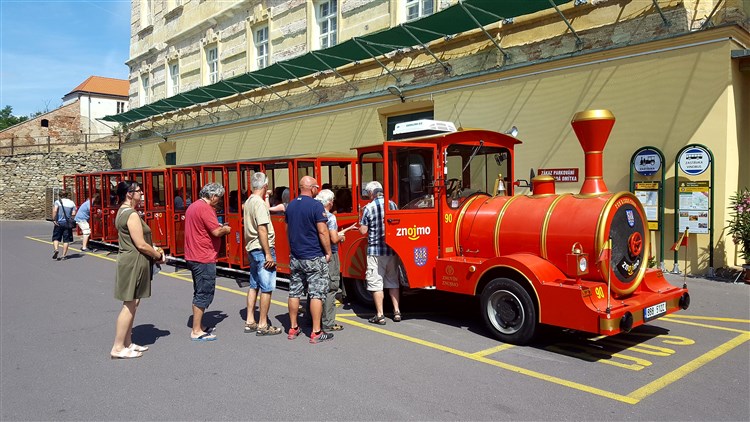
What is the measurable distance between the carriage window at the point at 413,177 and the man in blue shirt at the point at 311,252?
1.08 m

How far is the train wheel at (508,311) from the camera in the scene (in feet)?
17.8

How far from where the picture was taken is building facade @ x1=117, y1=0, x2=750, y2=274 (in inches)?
369

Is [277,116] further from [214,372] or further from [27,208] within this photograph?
[27,208]

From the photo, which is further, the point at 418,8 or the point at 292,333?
the point at 418,8

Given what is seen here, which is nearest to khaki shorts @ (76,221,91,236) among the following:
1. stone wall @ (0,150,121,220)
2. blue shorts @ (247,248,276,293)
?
blue shorts @ (247,248,276,293)

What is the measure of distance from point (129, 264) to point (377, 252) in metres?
2.76

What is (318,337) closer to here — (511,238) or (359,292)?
(359,292)

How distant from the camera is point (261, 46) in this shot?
21016mm

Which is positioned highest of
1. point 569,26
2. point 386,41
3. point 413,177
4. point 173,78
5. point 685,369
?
point 173,78

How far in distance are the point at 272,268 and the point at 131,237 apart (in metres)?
1.58

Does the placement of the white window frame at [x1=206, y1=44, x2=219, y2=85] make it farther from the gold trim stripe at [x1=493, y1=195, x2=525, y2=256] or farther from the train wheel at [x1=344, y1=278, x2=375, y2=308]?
the gold trim stripe at [x1=493, y1=195, x2=525, y2=256]

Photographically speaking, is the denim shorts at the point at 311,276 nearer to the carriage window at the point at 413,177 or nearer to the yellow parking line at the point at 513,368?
the yellow parking line at the point at 513,368

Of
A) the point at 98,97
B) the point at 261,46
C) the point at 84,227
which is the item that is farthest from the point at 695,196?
the point at 98,97

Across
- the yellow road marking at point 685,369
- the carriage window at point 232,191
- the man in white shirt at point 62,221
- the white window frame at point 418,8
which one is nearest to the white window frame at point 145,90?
the man in white shirt at point 62,221
